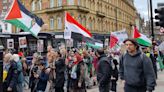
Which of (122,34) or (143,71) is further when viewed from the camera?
(122,34)

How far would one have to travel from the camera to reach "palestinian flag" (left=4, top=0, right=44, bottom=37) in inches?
596

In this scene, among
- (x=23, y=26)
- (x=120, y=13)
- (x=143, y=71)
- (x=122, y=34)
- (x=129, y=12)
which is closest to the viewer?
(x=143, y=71)

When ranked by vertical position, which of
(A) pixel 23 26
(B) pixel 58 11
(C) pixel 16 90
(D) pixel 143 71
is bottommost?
(C) pixel 16 90

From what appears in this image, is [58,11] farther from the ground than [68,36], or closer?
farther from the ground

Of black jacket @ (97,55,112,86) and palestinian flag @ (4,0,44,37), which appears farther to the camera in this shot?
palestinian flag @ (4,0,44,37)

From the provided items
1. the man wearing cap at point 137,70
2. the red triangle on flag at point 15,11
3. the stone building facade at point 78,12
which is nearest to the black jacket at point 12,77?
the man wearing cap at point 137,70

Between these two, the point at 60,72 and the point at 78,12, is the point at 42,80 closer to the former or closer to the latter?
the point at 60,72

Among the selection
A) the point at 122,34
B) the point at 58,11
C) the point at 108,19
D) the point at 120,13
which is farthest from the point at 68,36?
the point at 120,13

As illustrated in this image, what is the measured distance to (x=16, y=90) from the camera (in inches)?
393

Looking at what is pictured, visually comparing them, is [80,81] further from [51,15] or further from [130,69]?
[51,15]

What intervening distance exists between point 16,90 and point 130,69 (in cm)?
399

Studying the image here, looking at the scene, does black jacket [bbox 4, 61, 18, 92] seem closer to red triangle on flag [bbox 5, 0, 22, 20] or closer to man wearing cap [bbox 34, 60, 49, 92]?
man wearing cap [bbox 34, 60, 49, 92]

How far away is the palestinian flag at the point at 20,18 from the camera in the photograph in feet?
49.7

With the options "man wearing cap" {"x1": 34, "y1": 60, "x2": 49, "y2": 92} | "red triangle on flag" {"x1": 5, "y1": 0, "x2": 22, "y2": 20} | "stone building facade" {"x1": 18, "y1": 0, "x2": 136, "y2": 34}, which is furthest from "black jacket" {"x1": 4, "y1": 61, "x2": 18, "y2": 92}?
"stone building facade" {"x1": 18, "y1": 0, "x2": 136, "y2": 34}
